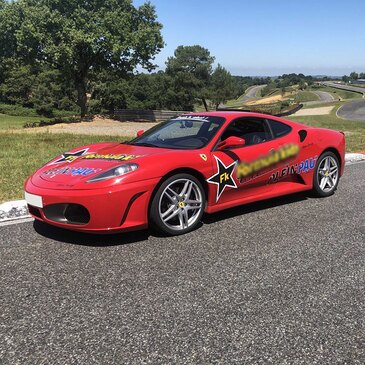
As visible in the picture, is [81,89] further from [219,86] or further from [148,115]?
[219,86]

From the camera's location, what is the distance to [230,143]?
4.81m

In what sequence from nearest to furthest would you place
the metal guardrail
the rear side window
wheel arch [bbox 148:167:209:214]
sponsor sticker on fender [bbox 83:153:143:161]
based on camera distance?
wheel arch [bbox 148:167:209:214] → sponsor sticker on fender [bbox 83:153:143:161] → the rear side window → the metal guardrail

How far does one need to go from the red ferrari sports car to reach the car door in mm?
11

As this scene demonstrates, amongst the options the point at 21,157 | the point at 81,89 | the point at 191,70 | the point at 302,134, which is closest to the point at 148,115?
the point at 81,89

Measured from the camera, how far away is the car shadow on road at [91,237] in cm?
429

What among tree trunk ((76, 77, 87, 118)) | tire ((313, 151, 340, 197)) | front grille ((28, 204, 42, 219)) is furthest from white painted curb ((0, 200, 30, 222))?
tree trunk ((76, 77, 87, 118))

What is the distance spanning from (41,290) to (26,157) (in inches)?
270

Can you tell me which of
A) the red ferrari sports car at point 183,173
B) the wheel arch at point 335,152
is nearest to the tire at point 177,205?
the red ferrari sports car at point 183,173

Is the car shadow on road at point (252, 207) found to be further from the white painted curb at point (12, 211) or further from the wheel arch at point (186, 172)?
the white painted curb at point (12, 211)

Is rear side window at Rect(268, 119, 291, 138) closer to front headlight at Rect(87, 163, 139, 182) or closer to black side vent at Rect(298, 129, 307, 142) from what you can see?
black side vent at Rect(298, 129, 307, 142)

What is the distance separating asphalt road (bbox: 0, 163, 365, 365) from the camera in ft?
8.20

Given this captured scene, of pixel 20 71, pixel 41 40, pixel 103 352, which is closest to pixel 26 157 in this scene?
pixel 103 352

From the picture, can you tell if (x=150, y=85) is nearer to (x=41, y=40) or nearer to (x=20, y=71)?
(x=20, y=71)

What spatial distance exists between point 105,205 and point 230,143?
1.63 meters
